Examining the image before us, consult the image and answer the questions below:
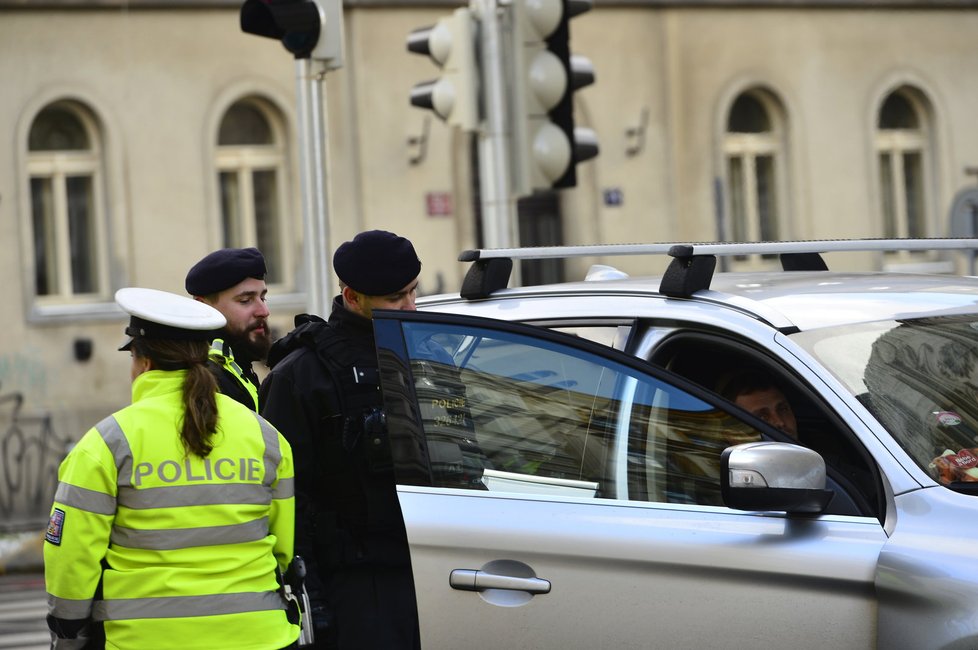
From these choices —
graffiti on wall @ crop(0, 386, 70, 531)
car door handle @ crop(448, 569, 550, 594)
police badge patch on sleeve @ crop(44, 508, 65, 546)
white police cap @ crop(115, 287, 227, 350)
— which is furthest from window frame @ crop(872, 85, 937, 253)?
police badge patch on sleeve @ crop(44, 508, 65, 546)

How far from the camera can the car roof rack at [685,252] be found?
4.09 meters

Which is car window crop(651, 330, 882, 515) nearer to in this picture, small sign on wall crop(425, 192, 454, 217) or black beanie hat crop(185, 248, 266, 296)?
black beanie hat crop(185, 248, 266, 296)

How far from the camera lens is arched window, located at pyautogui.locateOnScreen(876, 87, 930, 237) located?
746 inches

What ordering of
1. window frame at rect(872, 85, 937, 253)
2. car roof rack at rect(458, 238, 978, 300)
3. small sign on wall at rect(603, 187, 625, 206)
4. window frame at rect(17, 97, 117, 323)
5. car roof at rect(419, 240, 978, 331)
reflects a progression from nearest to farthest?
car roof at rect(419, 240, 978, 331), car roof rack at rect(458, 238, 978, 300), window frame at rect(17, 97, 117, 323), small sign on wall at rect(603, 187, 625, 206), window frame at rect(872, 85, 937, 253)

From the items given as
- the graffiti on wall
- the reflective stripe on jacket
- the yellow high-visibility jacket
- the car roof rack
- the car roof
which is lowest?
the graffiti on wall

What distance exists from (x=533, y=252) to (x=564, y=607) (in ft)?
4.22

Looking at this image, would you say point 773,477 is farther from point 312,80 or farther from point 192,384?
point 312,80

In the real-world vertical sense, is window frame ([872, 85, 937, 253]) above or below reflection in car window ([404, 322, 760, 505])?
above

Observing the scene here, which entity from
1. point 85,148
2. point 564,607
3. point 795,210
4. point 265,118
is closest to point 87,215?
point 85,148

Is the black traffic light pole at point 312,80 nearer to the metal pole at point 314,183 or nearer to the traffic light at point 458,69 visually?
the metal pole at point 314,183

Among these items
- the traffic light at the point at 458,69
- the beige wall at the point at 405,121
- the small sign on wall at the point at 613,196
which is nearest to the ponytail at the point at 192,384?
the traffic light at the point at 458,69

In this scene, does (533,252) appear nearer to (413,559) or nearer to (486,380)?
(486,380)

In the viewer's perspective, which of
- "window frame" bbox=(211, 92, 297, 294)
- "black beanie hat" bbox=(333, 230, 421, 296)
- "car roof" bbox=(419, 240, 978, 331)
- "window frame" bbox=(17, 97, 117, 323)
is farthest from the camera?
"window frame" bbox=(211, 92, 297, 294)

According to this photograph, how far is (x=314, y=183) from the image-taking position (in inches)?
288
